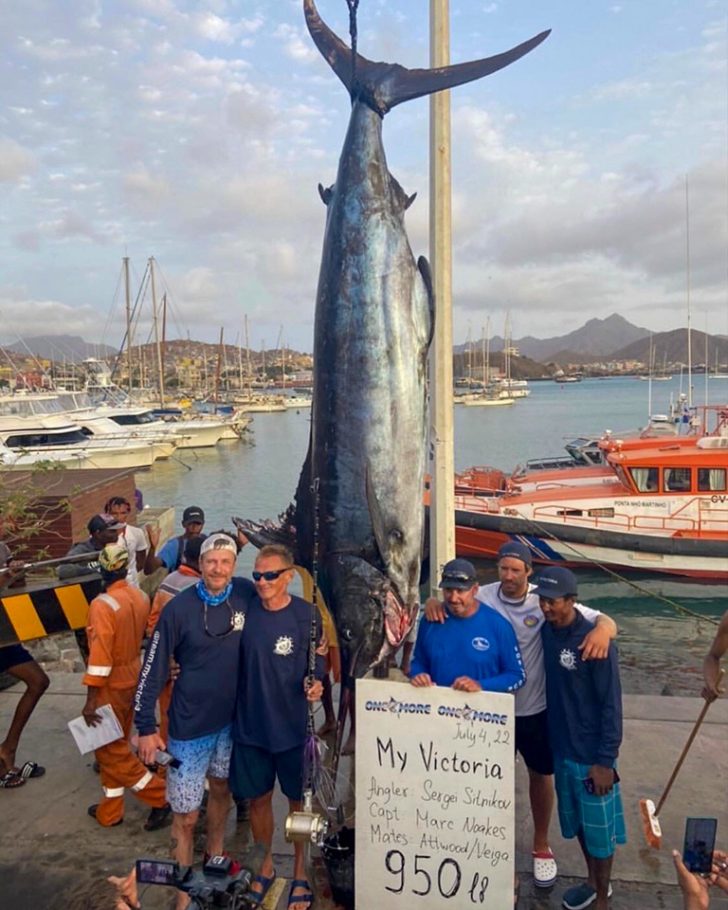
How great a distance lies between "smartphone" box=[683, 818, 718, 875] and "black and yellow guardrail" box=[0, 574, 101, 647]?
264 centimetres

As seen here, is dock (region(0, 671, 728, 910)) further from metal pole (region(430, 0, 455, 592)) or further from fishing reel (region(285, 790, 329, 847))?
metal pole (region(430, 0, 455, 592))

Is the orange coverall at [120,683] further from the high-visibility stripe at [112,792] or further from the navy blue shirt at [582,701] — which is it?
the navy blue shirt at [582,701]

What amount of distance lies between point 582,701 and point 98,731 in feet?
6.51

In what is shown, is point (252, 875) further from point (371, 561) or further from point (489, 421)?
point (489, 421)

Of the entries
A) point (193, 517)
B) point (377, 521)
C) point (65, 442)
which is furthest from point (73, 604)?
point (65, 442)

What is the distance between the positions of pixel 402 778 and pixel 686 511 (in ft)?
35.0

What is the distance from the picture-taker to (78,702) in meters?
4.49

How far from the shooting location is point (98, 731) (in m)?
3.07

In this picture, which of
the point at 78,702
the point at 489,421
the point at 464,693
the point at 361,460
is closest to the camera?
the point at 464,693

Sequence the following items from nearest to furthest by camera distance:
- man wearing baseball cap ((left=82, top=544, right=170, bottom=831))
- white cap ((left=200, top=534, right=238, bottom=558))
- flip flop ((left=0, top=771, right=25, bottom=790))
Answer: white cap ((left=200, top=534, right=238, bottom=558))
man wearing baseball cap ((left=82, top=544, right=170, bottom=831))
flip flop ((left=0, top=771, right=25, bottom=790))

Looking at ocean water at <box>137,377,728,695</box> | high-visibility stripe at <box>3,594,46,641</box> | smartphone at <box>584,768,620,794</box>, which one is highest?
high-visibility stripe at <box>3,594,46,641</box>

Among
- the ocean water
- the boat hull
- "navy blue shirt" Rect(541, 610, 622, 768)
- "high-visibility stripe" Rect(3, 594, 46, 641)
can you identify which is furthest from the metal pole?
the boat hull

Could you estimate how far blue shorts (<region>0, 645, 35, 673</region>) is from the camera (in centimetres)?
357

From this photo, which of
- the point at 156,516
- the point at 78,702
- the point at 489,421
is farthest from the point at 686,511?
the point at 489,421
